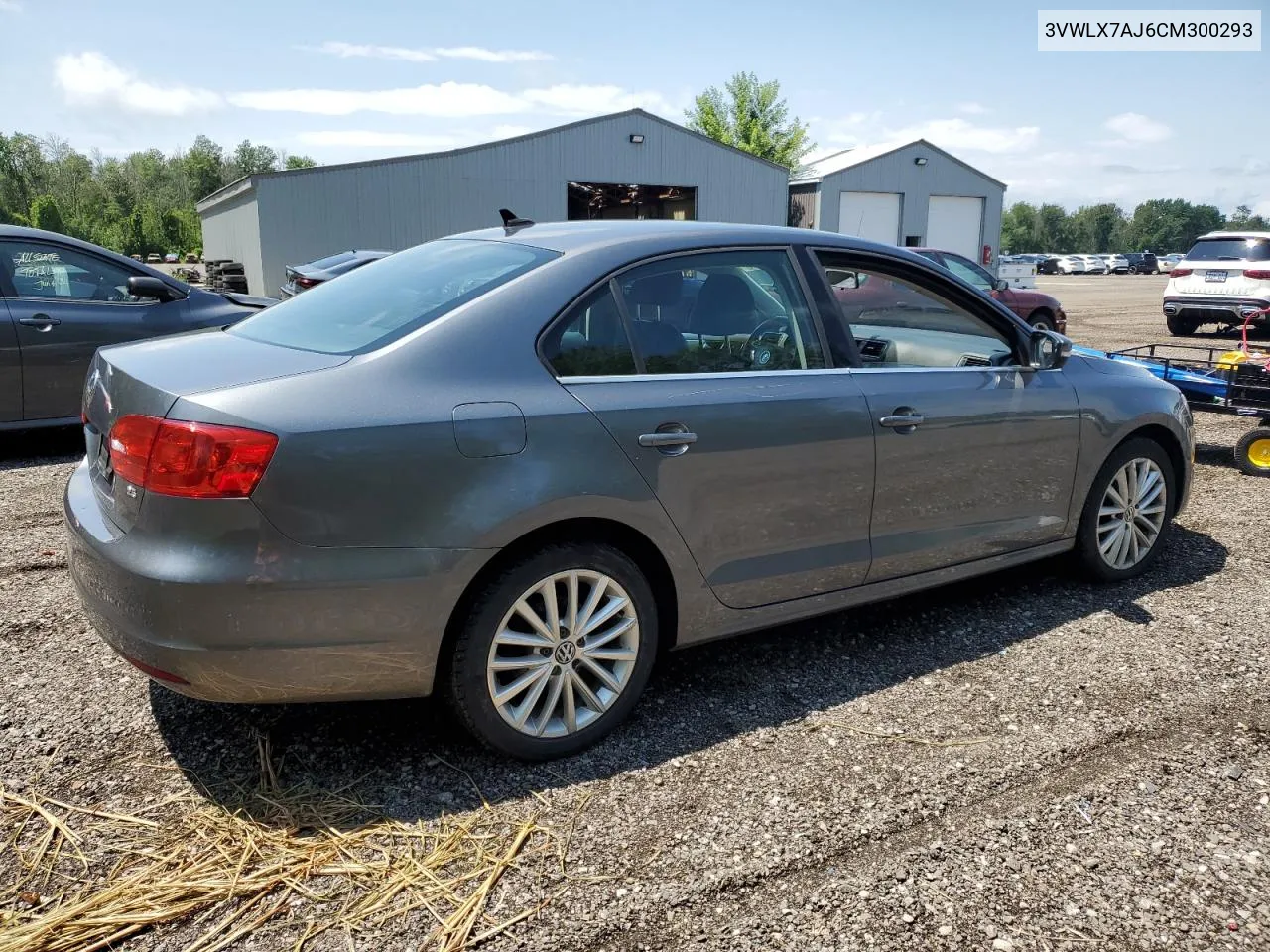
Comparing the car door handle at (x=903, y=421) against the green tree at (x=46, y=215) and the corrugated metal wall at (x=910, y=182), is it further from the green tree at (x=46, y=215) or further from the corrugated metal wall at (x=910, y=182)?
the green tree at (x=46, y=215)

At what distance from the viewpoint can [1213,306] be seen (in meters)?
16.6

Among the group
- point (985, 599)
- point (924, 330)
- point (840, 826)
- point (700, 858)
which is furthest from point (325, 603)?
point (985, 599)

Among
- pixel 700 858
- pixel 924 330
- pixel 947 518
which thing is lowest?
pixel 700 858

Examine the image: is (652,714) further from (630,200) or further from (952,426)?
(630,200)

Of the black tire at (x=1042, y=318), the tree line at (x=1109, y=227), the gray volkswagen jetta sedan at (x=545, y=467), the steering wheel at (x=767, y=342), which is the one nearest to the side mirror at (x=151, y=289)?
the gray volkswagen jetta sedan at (x=545, y=467)

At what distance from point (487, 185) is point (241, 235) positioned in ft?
23.8

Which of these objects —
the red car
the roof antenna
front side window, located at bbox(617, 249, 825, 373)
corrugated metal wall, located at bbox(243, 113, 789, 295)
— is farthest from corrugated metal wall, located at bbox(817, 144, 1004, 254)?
front side window, located at bbox(617, 249, 825, 373)

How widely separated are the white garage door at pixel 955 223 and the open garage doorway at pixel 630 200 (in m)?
9.71

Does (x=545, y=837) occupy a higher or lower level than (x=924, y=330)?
lower

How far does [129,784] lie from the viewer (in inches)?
113

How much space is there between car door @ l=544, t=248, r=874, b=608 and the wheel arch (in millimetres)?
130

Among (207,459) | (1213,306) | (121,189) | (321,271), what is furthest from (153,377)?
(121,189)

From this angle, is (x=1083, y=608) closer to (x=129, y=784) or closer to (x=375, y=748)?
(x=375, y=748)

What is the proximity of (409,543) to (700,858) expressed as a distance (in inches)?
45.2
